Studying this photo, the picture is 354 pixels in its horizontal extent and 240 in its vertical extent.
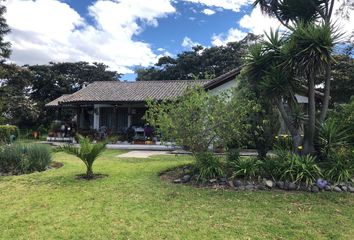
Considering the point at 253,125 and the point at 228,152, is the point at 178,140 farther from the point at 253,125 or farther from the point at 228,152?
the point at 253,125

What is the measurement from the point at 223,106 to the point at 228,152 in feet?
4.57

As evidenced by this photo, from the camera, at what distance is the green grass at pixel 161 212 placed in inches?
203

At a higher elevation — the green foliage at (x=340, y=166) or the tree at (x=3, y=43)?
the tree at (x=3, y=43)

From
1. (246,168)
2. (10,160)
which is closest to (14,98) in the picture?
(10,160)

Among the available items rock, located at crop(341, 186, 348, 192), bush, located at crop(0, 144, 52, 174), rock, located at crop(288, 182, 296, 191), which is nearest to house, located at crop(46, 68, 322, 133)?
bush, located at crop(0, 144, 52, 174)

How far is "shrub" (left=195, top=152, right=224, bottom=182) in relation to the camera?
8180 mm

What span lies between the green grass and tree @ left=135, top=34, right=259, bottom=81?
3151 centimetres

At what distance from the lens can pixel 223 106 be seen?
28.6 ft

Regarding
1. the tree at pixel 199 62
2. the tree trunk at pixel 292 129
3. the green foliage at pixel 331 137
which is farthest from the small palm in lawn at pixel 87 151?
the tree at pixel 199 62

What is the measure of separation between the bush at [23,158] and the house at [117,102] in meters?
10.4

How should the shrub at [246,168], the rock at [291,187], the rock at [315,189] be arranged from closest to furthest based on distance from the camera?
the rock at [315,189], the rock at [291,187], the shrub at [246,168]

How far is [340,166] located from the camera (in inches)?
309

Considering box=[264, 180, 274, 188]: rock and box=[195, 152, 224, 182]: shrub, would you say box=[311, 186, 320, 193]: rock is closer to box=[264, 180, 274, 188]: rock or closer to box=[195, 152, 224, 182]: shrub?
box=[264, 180, 274, 188]: rock

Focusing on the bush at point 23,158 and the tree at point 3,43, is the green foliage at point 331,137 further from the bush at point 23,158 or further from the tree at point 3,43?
the tree at point 3,43
